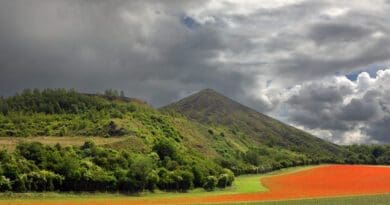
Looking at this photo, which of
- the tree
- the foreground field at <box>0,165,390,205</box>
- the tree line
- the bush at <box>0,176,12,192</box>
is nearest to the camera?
the bush at <box>0,176,12,192</box>

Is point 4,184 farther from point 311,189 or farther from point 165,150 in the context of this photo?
point 165,150

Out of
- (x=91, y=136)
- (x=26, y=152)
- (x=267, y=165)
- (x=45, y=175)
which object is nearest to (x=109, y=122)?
(x=91, y=136)

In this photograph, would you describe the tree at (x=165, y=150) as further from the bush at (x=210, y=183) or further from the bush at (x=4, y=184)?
the bush at (x=4, y=184)

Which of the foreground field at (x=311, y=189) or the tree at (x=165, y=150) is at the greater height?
the tree at (x=165, y=150)

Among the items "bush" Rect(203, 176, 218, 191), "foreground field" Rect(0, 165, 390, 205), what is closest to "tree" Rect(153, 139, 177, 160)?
"foreground field" Rect(0, 165, 390, 205)

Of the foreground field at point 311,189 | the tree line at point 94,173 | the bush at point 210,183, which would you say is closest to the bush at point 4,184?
the tree line at point 94,173

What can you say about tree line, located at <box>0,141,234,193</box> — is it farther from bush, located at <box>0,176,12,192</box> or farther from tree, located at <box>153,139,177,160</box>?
tree, located at <box>153,139,177,160</box>

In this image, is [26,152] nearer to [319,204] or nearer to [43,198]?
[43,198]

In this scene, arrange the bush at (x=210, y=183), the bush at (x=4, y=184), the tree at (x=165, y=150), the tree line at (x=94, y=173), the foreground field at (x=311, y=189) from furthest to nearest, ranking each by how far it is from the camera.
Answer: the tree at (x=165, y=150) < the bush at (x=210, y=183) < the tree line at (x=94, y=173) < the foreground field at (x=311, y=189) < the bush at (x=4, y=184)

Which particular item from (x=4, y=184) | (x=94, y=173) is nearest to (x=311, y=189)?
(x=94, y=173)

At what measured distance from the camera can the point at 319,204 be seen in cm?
7556

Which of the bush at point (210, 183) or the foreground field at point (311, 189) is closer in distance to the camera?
the foreground field at point (311, 189)

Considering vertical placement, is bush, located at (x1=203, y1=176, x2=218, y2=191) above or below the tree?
below

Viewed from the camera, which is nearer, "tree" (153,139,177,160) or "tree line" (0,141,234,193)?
"tree line" (0,141,234,193)
